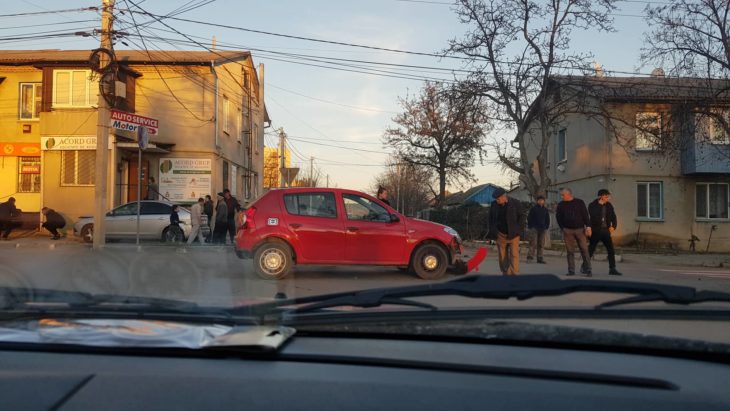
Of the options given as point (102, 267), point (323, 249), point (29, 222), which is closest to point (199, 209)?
point (102, 267)

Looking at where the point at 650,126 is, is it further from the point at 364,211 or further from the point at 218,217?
the point at 218,217

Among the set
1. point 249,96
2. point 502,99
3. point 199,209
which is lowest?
point 199,209

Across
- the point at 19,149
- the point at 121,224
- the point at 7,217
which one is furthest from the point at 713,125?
the point at 19,149

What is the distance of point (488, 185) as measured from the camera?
62969 millimetres

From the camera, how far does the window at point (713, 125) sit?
18306 mm

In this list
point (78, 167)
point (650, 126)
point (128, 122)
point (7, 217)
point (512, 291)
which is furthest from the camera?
point (78, 167)

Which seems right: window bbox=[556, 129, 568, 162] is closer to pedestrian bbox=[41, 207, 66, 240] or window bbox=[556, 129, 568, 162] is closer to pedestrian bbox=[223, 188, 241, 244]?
pedestrian bbox=[223, 188, 241, 244]

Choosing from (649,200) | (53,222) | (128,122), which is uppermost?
(128,122)

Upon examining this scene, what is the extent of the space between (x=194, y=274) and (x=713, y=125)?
60.9ft

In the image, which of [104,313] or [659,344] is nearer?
[659,344]

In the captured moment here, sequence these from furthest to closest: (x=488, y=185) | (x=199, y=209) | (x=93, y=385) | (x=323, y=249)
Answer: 1. (x=488, y=185)
2. (x=199, y=209)
3. (x=323, y=249)
4. (x=93, y=385)

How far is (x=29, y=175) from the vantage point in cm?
2362

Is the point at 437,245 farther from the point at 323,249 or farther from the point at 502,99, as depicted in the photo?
the point at 502,99

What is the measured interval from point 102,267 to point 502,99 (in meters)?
15.8
